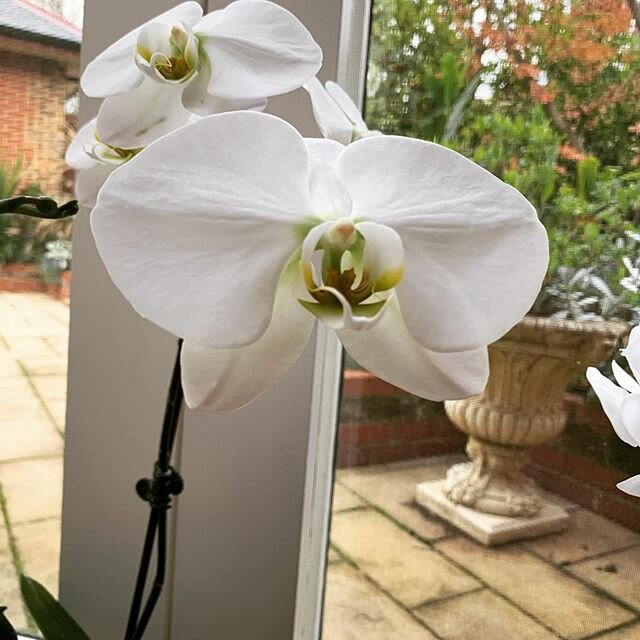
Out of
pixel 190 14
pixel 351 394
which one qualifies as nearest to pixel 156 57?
pixel 190 14

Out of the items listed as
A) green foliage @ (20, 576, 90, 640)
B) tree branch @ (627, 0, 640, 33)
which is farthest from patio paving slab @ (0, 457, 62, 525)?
Result: tree branch @ (627, 0, 640, 33)

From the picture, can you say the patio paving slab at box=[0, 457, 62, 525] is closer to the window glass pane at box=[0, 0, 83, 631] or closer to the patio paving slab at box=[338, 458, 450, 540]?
the window glass pane at box=[0, 0, 83, 631]

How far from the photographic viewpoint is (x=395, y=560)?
32.9 inches

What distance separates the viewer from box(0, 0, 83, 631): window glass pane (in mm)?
841

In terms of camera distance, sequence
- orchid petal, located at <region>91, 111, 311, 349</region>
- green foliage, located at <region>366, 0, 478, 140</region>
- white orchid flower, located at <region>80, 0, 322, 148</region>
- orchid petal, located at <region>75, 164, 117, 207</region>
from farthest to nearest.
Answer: green foliage, located at <region>366, 0, 478, 140</region> < orchid petal, located at <region>75, 164, 117, 207</region> < white orchid flower, located at <region>80, 0, 322, 148</region> < orchid petal, located at <region>91, 111, 311, 349</region>

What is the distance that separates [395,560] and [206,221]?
619mm

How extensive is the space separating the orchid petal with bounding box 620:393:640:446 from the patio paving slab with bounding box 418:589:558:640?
448 mm

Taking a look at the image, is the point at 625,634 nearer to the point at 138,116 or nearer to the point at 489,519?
the point at 489,519

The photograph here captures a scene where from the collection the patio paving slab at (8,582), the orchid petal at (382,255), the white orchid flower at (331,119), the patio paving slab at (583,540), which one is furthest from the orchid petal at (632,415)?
the patio paving slab at (8,582)

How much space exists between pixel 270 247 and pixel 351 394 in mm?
536

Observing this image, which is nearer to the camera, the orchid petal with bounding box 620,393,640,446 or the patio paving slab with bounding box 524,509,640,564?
the orchid petal with bounding box 620,393,640,446

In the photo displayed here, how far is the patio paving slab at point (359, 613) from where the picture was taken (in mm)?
826

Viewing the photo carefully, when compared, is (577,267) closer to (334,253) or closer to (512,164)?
(512,164)

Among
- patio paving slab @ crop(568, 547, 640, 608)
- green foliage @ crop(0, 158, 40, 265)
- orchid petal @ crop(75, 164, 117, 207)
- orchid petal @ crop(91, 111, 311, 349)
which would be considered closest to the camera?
orchid petal @ crop(91, 111, 311, 349)
